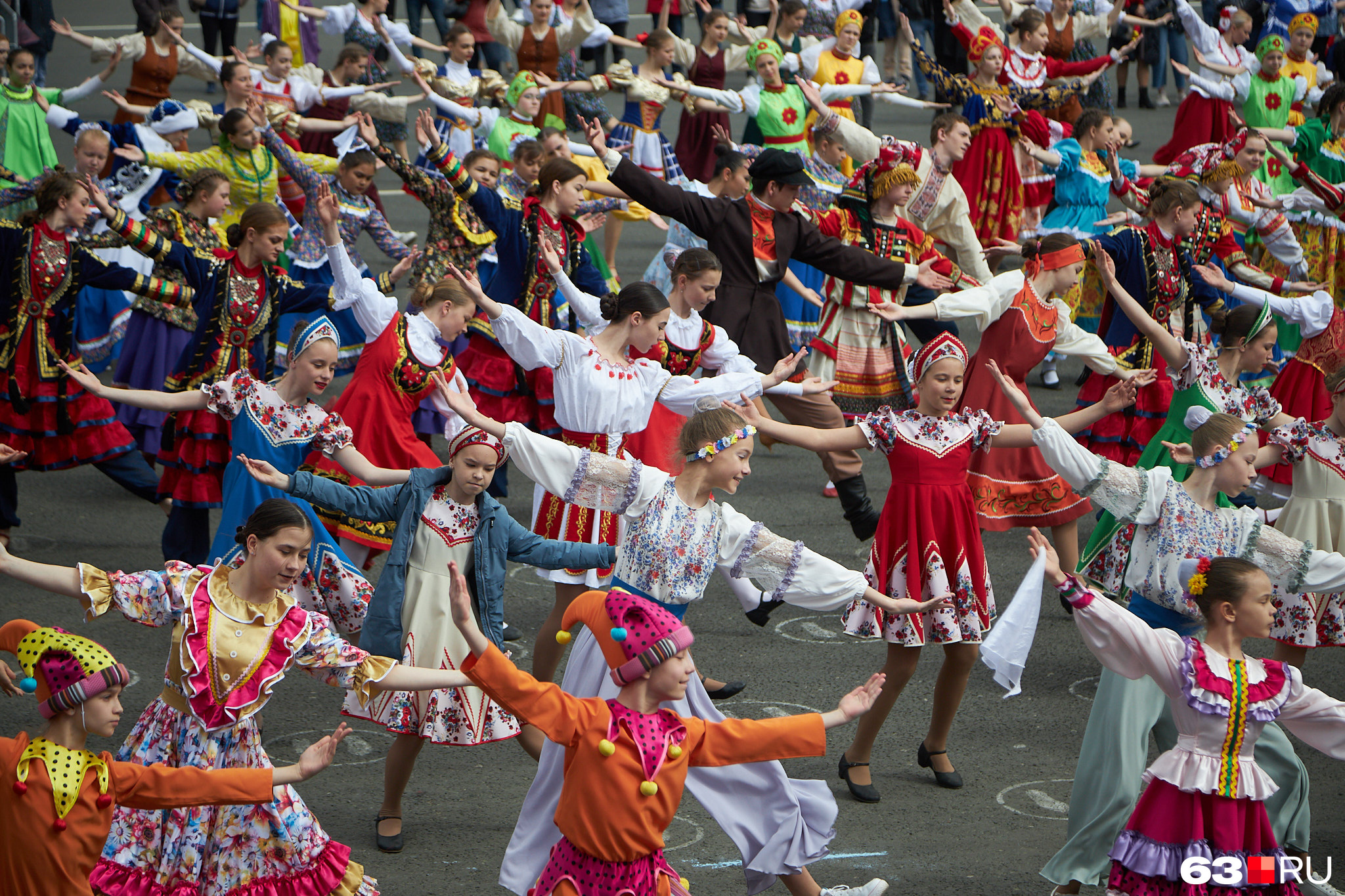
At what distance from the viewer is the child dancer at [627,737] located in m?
4.12

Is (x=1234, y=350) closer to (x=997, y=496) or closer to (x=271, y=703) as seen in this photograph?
(x=997, y=496)

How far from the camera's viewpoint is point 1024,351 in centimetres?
789

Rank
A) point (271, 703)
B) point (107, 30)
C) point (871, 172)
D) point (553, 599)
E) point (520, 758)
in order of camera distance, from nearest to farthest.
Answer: point (520, 758) → point (271, 703) → point (553, 599) → point (871, 172) → point (107, 30)

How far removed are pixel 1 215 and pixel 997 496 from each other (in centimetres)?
802

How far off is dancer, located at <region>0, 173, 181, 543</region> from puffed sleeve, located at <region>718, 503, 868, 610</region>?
4.08 metres

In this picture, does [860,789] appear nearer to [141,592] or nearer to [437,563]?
[437,563]

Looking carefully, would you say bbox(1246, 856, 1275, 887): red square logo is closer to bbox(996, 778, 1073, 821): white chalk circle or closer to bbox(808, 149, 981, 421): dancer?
bbox(996, 778, 1073, 821): white chalk circle

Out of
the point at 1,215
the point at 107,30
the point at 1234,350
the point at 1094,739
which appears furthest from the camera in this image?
the point at 107,30

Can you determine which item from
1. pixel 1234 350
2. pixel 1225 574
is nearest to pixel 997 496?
pixel 1234 350

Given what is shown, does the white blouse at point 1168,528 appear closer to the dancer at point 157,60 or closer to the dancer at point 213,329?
the dancer at point 213,329

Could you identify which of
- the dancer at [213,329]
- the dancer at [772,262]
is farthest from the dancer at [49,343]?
the dancer at [772,262]

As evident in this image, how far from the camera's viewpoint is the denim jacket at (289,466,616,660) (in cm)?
547

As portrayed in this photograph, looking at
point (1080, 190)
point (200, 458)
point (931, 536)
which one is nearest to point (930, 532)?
point (931, 536)

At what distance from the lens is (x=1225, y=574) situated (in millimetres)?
4645
